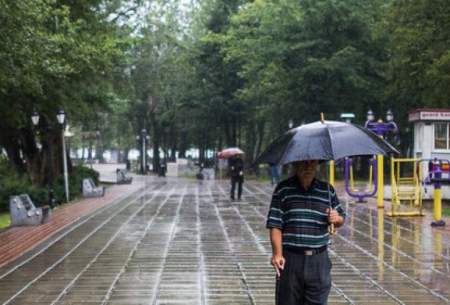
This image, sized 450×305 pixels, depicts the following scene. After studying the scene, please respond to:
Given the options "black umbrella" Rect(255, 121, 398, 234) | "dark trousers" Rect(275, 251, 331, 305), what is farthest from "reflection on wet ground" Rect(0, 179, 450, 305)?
"black umbrella" Rect(255, 121, 398, 234)

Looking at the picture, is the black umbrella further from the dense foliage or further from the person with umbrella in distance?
the dense foliage

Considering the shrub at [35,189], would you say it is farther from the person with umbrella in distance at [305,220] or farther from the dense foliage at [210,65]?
the person with umbrella in distance at [305,220]

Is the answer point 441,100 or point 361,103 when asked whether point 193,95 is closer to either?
point 361,103

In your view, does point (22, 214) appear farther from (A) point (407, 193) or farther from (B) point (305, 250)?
(B) point (305, 250)

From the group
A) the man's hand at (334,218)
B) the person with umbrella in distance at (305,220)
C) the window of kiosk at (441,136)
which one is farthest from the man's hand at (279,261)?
the window of kiosk at (441,136)

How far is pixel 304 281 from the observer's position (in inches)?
200

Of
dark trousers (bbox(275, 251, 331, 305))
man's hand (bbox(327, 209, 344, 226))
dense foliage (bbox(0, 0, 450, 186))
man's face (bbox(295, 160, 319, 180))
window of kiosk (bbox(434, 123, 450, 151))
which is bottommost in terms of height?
dark trousers (bbox(275, 251, 331, 305))

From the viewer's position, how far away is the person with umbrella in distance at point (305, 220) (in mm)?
5098

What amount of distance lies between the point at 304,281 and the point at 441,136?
1656cm

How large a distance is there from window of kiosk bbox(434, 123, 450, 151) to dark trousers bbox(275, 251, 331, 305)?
16311 millimetres

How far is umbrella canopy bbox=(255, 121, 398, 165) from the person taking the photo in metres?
5.11

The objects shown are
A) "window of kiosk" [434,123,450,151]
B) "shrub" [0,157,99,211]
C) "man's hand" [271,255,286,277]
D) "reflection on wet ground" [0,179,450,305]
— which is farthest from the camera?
"shrub" [0,157,99,211]

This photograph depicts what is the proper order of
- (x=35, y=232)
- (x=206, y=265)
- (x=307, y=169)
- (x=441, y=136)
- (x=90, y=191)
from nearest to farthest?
(x=307, y=169)
(x=206, y=265)
(x=35, y=232)
(x=441, y=136)
(x=90, y=191)

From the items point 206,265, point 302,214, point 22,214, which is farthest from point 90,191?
point 302,214
